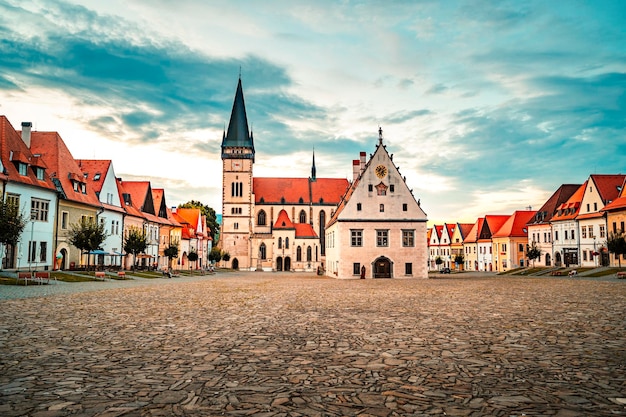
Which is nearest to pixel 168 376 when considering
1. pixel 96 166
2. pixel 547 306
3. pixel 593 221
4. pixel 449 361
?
pixel 449 361

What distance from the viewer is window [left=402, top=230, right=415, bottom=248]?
5647 centimetres

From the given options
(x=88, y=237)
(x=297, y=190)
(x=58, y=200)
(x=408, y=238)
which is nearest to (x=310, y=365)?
(x=88, y=237)

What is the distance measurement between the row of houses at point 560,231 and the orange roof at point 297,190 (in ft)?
97.3

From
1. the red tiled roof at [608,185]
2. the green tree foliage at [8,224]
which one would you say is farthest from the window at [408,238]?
the green tree foliage at [8,224]

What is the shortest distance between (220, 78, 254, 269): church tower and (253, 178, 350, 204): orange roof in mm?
5120

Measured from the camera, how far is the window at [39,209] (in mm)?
39156

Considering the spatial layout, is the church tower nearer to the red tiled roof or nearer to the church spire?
the church spire

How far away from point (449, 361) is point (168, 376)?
15.4ft

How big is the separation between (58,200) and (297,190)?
74.1 metres

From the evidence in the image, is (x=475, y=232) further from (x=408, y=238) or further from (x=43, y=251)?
(x=43, y=251)

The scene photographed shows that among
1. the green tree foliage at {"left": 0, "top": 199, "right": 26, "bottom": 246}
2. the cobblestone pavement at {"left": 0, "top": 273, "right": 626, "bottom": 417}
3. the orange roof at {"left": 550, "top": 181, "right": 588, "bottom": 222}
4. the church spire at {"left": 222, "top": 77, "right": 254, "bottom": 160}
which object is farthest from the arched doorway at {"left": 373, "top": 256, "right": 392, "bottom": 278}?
the church spire at {"left": 222, "top": 77, "right": 254, "bottom": 160}

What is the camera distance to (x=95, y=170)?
5362cm

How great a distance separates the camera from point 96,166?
54094 mm

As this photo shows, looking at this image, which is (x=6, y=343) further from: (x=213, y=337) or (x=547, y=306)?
(x=547, y=306)
